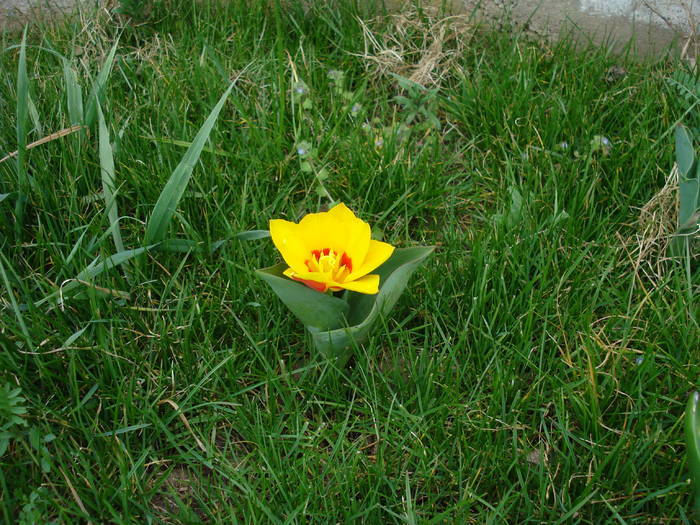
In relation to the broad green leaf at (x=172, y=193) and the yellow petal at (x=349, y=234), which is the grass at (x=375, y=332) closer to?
the broad green leaf at (x=172, y=193)

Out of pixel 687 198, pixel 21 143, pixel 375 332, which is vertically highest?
pixel 687 198

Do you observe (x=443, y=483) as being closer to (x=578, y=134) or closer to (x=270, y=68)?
(x=578, y=134)

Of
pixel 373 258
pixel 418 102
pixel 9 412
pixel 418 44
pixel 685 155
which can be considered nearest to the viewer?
pixel 9 412

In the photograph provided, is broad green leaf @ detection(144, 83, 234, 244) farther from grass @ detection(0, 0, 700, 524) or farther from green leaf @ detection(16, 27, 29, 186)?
green leaf @ detection(16, 27, 29, 186)

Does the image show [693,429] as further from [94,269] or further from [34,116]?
[34,116]

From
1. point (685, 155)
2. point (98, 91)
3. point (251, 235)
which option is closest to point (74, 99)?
point (98, 91)

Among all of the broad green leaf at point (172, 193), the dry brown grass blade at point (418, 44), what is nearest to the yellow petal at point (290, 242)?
the broad green leaf at point (172, 193)

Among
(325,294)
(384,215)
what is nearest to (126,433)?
(325,294)
